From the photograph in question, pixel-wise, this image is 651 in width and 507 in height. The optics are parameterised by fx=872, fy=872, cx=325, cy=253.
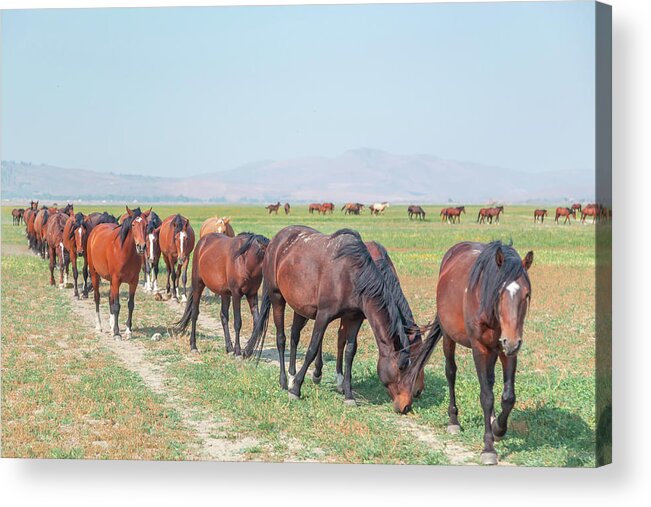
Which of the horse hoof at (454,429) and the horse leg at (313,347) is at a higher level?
the horse leg at (313,347)

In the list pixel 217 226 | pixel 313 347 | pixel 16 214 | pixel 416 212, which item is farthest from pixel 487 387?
pixel 416 212

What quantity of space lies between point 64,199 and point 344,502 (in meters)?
5.63

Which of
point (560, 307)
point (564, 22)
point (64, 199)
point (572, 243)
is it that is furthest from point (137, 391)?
point (560, 307)

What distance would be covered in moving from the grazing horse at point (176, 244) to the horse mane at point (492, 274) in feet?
27.6

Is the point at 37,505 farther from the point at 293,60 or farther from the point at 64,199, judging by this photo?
the point at 293,60

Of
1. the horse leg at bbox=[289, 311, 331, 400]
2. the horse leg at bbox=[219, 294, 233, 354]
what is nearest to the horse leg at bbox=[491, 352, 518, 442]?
the horse leg at bbox=[289, 311, 331, 400]

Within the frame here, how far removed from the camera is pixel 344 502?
29.2 ft

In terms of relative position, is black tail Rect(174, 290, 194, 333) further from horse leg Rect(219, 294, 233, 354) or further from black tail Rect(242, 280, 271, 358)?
black tail Rect(242, 280, 271, 358)

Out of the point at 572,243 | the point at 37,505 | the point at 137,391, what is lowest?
the point at 37,505

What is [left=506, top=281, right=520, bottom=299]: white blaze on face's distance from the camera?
7453mm

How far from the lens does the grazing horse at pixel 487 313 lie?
748 centimetres

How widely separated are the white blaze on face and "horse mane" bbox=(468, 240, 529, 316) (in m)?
0.03

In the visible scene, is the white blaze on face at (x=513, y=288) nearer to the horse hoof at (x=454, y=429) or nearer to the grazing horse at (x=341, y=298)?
the grazing horse at (x=341, y=298)

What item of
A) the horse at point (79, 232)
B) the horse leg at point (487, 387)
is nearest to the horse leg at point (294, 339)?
the horse leg at point (487, 387)
